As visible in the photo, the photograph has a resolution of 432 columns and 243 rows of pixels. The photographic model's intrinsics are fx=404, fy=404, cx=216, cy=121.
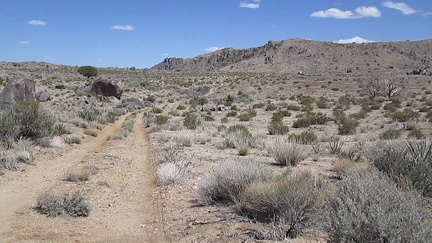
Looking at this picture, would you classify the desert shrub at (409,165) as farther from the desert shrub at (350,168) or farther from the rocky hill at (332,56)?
the rocky hill at (332,56)

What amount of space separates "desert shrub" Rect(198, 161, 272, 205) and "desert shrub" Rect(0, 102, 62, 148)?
32.2 ft

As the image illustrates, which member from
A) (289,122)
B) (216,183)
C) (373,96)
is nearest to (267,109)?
(289,122)

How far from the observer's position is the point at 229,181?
27.7ft

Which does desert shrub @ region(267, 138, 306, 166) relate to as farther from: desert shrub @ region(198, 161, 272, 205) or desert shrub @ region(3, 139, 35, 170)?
desert shrub @ region(3, 139, 35, 170)

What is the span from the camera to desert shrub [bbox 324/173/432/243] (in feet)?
13.8

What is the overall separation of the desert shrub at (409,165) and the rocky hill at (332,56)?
96714 millimetres

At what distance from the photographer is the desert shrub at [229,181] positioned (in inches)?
328

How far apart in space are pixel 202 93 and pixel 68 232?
4829cm

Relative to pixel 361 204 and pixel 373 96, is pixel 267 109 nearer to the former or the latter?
pixel 373 96

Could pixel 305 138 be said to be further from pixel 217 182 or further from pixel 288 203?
pixel 288 203

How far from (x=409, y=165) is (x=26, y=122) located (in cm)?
1396

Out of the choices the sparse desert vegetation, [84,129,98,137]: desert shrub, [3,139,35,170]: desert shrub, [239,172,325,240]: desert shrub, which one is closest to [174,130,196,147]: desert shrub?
the sparse desert vegetation

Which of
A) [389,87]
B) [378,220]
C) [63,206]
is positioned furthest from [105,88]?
[378,220]

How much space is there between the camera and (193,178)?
438 inches
